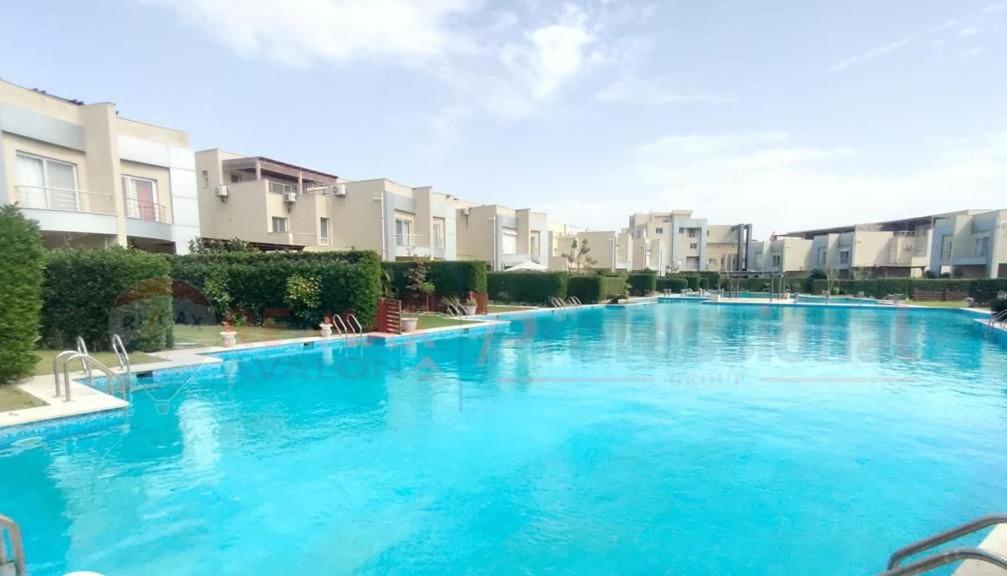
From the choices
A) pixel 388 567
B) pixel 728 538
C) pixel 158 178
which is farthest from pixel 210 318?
pixel 728 538

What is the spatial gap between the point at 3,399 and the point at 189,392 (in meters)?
2.62

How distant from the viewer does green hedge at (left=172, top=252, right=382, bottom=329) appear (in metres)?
16.1

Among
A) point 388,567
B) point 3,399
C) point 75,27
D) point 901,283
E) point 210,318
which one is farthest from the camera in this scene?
point 901,283

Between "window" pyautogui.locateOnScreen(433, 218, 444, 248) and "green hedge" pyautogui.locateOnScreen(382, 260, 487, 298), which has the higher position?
"window" pyautogui.locateOnScreen(433, 218, 444, 248)

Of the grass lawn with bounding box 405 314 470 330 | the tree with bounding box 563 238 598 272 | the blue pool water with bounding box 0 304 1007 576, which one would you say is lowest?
the blue pool water with bounding box 0 304 1007 576

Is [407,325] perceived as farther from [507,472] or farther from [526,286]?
[526,286]

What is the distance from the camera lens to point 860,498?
5.33 meters

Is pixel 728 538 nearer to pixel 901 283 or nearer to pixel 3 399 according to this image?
pixel 3 399

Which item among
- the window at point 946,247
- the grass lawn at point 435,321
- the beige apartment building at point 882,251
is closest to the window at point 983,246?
the window at point 946,247

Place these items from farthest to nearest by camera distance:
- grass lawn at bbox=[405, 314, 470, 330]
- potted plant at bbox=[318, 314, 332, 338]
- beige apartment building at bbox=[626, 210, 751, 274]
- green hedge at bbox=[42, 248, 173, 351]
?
beige apartment building at bbox=[626, 210, 751, 274] → grass lawn at bbox=[405, 314, 470, 330] → potted plant at bbox=[318, 314, 332, 338] → green hedge at bbox=[42, 248, 173, 351]

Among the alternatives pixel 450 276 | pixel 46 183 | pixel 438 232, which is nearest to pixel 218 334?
pixel 46 183

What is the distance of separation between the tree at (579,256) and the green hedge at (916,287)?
2322 cm

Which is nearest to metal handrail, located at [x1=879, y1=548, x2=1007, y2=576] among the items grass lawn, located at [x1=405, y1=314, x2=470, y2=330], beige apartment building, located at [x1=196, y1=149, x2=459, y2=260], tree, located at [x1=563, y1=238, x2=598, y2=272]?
grass lawn, located at [x1=405, y1=314, x2=470, y2=330]

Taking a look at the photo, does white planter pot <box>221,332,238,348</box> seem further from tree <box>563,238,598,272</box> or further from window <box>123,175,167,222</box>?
tree <box>563,238,598,272</box>
